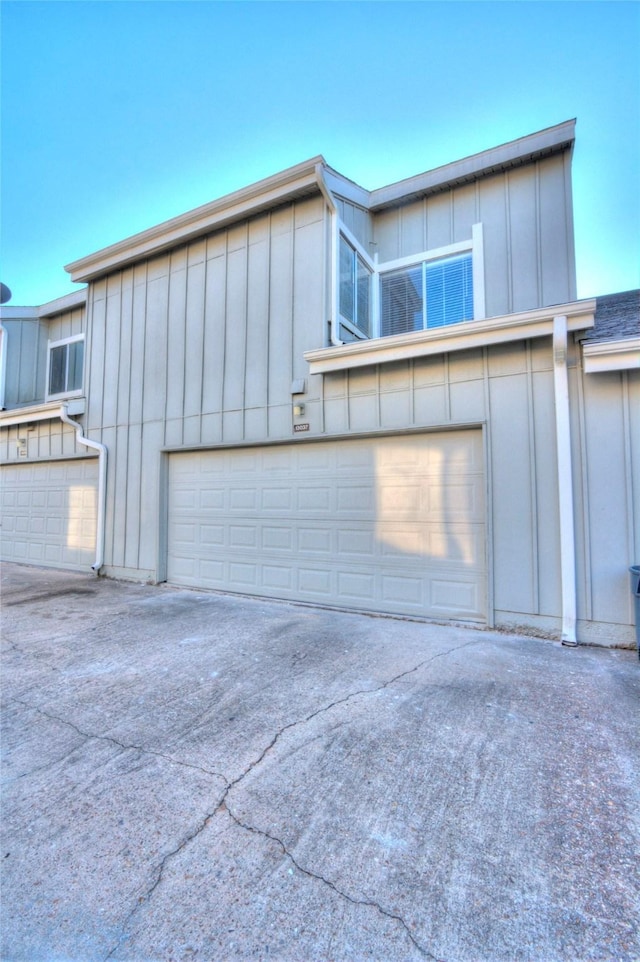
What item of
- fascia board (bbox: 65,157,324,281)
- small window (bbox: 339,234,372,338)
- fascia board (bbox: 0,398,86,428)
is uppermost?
fascia board (bbox: 65,157,324,281)

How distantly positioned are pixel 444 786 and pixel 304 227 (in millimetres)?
6323

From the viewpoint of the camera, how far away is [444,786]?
1919mm

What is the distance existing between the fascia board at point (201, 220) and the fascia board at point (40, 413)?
7.97 ft

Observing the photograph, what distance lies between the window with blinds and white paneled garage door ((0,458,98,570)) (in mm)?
6016

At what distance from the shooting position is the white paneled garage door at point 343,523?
4.59 m

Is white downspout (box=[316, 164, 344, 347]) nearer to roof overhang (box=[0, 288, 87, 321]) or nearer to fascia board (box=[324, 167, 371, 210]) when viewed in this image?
fascia board (box=[324, 167, 371, 210])

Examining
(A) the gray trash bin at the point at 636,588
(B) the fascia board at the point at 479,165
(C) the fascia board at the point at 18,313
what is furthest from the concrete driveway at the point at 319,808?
(C) the fascia board at the point at 18,313

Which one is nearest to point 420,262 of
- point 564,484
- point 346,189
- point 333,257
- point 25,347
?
point 346,189

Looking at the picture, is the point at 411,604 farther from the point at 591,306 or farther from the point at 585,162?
the point at 585,162

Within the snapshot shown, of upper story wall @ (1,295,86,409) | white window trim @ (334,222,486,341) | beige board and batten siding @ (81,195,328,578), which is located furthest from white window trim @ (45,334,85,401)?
white window trim @ (334,222,486,341)

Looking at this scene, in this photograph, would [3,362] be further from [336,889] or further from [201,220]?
[336,889]

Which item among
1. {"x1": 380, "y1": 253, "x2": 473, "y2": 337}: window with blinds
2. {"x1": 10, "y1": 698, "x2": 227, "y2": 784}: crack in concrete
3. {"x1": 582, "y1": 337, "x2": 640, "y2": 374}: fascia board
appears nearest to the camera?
{"x1": 10, "y1": 698, "x2": 227, "y2": 784}: crack in concrete

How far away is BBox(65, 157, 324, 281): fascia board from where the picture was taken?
5582mm

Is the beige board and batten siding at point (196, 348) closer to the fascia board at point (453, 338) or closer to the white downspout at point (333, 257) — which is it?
the white downspout at point (333, 257)
